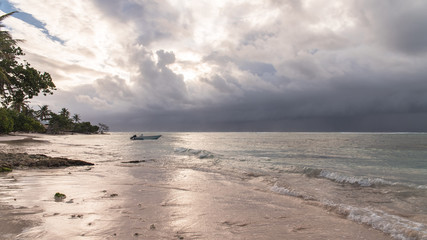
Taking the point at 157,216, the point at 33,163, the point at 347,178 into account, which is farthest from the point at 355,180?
the point at 33,163

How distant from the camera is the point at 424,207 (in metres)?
7.84

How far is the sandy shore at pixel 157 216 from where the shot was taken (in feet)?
14.9

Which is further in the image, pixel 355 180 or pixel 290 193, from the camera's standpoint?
pixel 355 180

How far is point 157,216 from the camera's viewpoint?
222 inches

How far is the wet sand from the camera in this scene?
4551 millimetres

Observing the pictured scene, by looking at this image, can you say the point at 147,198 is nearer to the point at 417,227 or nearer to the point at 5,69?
the point at 417,227

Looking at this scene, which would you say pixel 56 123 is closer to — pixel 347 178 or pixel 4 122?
pixel 4 122

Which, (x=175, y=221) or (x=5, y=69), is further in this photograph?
(x=5, y=69)

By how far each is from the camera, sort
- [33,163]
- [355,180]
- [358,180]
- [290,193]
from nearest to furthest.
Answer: [290,193] < [358,180] < [355,180] < [33,163]

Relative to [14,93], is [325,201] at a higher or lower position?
lower

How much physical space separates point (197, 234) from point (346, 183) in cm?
1069

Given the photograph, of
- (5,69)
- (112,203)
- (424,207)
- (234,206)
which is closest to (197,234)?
(234,206)

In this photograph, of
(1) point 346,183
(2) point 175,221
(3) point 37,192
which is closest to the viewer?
(2) point 175,221

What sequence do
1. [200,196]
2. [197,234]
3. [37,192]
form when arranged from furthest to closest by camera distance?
[200,196]
[37,192]
[197,234]
